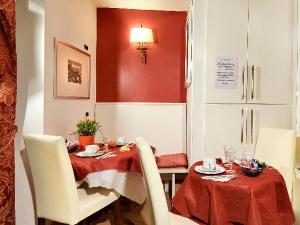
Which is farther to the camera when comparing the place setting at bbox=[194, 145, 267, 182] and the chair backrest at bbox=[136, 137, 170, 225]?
the place setting at bbox=[194, 145, 267, 182]

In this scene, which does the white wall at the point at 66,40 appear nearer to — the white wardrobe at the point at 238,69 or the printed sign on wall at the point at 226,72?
the white wardrobe at the point at 238,69

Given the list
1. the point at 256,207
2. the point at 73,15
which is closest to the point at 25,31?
the point at 73,15

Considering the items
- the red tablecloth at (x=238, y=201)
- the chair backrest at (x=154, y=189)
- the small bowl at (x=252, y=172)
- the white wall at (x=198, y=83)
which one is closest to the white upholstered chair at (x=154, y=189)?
the chair backrest at (x=154, y=189)

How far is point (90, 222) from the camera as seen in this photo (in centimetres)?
279

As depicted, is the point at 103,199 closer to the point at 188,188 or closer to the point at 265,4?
the point at 188,188

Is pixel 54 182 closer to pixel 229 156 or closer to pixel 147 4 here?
pixel 229 156

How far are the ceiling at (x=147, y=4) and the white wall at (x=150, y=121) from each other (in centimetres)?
138

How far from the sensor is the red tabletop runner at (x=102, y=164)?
219cm

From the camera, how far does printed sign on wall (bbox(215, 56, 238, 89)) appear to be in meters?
2.88

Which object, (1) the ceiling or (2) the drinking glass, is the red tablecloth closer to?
(2) the drinking glass

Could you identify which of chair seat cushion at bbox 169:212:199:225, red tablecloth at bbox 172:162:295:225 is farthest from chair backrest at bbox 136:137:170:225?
red tablecloth at bbox 172:162:295:225

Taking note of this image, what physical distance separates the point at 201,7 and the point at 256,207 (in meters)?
2.07

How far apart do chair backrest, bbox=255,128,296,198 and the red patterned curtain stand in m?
2.10

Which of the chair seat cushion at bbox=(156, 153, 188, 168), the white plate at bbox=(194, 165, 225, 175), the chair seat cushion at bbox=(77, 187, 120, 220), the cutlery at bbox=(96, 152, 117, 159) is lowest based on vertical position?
the chair seat cushion at bbox=(77, 187, 120, 220)
